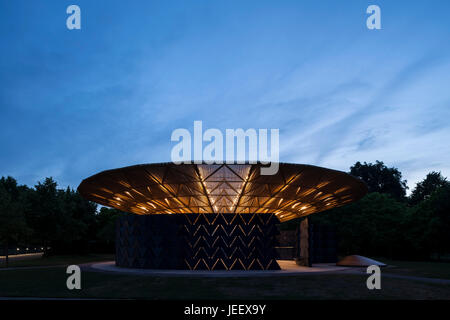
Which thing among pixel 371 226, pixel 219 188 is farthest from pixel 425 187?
pixel 219 188

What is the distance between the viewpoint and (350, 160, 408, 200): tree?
10856 cm

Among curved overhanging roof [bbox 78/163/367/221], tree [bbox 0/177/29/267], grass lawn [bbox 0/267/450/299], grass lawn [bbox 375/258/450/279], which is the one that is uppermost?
curved overhanging roof [bbox 78/163/367/221]

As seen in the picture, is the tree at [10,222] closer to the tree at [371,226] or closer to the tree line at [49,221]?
the tree line at [49,221]

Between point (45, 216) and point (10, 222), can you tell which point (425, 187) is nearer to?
point (45, 216)

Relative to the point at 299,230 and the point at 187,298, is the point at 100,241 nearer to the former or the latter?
the point at 299,230

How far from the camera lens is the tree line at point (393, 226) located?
172 feet

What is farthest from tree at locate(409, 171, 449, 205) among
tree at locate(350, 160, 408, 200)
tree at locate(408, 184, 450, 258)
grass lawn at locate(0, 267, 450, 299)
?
grass lawn at locate(0, 267, 450, 299)

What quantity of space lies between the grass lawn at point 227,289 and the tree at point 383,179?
95.2 meters

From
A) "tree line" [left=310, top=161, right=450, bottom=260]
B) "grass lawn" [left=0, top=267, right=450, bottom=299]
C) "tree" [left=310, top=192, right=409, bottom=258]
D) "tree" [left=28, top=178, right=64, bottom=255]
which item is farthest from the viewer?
"tree" [left=310, top=192, right=409, bottom=258]

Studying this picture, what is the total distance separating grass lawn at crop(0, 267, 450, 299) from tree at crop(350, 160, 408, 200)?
95185 mm

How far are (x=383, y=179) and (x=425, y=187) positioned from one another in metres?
12.1

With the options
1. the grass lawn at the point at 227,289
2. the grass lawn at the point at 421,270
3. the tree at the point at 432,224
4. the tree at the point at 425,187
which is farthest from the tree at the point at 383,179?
the grass lawn at the point at 227,289

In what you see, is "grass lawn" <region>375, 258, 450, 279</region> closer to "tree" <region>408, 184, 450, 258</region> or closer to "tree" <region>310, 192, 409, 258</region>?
"tree" <region>408, 184, 450, 258</region>
